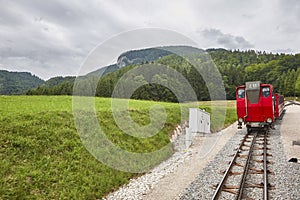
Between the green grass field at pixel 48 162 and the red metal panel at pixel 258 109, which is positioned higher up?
the red metal panel at pixel 258 109

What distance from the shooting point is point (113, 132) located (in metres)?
11.0

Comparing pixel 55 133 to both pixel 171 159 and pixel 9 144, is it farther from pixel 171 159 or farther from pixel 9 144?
pixel 171 159

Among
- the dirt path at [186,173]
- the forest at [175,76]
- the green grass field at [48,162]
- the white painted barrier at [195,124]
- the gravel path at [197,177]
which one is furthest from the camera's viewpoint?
the white painted barrier at [195,124]

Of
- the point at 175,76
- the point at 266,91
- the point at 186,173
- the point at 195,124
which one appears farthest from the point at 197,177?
the point at 175,76

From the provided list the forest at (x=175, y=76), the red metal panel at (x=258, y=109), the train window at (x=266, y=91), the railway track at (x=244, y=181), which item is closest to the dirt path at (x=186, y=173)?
the railway track at (x=244, y=181)

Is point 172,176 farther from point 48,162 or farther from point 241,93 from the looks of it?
point 241,93

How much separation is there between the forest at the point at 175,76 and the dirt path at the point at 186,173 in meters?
4.23

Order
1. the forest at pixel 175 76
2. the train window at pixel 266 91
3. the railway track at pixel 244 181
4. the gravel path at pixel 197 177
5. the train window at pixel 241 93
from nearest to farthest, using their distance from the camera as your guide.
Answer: the railway track at pixel 244 181 → the gravel path at pixel 197 177 → the forest at pixel 175 76 → the train window at pixel 266 91 → the train window at pixel 241 93

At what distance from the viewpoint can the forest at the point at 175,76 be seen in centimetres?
1192

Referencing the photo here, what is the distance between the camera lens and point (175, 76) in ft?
110

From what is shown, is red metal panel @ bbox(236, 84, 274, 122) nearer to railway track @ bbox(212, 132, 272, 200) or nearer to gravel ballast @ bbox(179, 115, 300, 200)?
gravel ballast @ bbox(179, 115, 300, 200)

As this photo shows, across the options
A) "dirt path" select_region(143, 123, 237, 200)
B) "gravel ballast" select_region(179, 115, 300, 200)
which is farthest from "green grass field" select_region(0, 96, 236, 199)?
"gravel ballast" select_region(179, 115, 300, 200)

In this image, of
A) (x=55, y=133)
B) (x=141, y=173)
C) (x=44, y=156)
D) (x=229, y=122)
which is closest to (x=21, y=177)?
(x=44, y=156)

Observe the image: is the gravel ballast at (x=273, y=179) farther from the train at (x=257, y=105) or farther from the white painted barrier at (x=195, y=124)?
the train at (x=257, y=105)
